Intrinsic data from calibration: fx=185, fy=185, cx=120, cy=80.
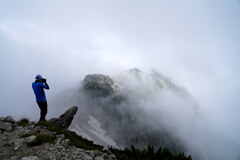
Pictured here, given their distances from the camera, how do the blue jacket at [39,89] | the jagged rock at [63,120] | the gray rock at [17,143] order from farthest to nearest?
the jagged rock at [63,120] < the blue jacket at [39,89] < the gray rock at [17,143]

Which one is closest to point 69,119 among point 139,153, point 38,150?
point 139,153

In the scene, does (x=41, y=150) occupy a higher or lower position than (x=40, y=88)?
lower

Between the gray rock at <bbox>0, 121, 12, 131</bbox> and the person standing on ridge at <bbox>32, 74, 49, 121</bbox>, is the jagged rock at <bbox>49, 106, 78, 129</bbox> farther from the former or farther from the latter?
the gray rock at <bbox>0, 121, 12, 131</bbox>

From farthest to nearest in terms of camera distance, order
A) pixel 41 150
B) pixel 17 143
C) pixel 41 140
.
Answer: pixel 41 140
pixel 17 143
pixel 41 150

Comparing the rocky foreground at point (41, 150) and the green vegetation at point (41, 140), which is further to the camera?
the green vegetation at point (41, 140)

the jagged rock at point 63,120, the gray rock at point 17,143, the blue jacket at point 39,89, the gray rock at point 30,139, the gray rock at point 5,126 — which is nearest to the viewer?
the gray rock at point 17,143

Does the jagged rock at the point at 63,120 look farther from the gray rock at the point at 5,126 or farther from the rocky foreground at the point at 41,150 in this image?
the rocky foreground at the point at 41,150

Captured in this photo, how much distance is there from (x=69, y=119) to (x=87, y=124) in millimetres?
158762

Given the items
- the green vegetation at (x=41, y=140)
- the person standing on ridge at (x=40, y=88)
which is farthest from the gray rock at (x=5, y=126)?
the green vegetation at (x=41, y=140)

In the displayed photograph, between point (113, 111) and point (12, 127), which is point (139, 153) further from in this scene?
point (113, 111)

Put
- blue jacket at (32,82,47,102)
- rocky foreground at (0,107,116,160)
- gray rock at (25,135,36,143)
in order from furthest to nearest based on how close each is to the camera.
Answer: blue jacket at (32,82,47,102) < gray rock at (25,135,36,143) < rocky foreground at (0,107,116,160)

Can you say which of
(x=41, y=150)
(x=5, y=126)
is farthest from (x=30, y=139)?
(x=5, y=126)

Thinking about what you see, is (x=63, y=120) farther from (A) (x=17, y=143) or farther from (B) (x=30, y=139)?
(A) (x=17, y=143)

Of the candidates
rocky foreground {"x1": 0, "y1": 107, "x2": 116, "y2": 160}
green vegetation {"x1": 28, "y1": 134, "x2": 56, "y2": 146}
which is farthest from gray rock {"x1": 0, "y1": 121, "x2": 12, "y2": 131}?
green vegetation {"x1": 28, "y1": 134, "x2": 56, "y2": 146}
